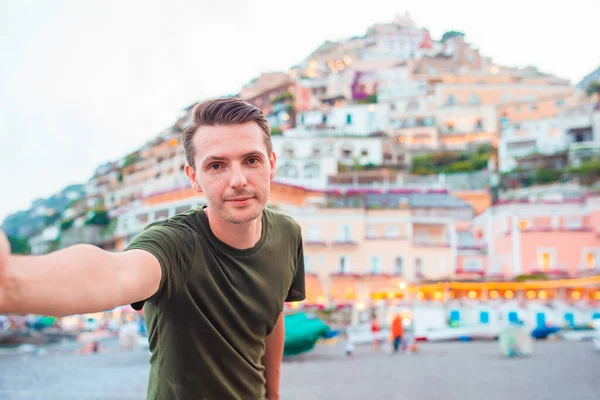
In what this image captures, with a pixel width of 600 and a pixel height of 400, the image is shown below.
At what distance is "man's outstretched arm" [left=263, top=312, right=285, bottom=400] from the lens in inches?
96.5

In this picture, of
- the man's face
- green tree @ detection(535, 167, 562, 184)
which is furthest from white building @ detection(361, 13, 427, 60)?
the man's face

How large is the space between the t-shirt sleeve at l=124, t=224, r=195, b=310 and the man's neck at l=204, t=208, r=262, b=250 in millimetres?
132

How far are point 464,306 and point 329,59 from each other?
232 ft

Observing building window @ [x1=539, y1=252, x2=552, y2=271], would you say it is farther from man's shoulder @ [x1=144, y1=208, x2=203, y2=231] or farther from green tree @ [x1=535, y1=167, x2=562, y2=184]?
man's shoulder @ [x1=144, y1=208, x2=203, y2=231]

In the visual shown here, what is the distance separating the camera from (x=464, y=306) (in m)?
27.0

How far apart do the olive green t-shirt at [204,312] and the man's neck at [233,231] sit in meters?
0.02

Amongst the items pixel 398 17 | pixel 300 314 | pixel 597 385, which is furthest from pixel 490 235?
pixel 398 17

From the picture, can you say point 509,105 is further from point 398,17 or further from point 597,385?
point 398,17

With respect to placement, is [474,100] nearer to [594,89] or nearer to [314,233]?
[594,89]

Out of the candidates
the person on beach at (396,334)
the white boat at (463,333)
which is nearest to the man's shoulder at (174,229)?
the person on beach at (396,334)

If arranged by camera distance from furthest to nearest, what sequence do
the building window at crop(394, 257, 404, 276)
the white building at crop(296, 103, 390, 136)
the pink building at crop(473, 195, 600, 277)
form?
the white building at crop(296, 103, 390, 136)
the building window at crop(394, 257, 404, 276)
the pink building at crop(473, 195, 600, 277)

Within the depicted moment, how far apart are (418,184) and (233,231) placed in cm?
4183

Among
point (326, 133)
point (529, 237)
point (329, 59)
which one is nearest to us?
point (529, 237)

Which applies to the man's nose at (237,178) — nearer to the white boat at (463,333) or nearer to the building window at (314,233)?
the white boat at (463,333)
